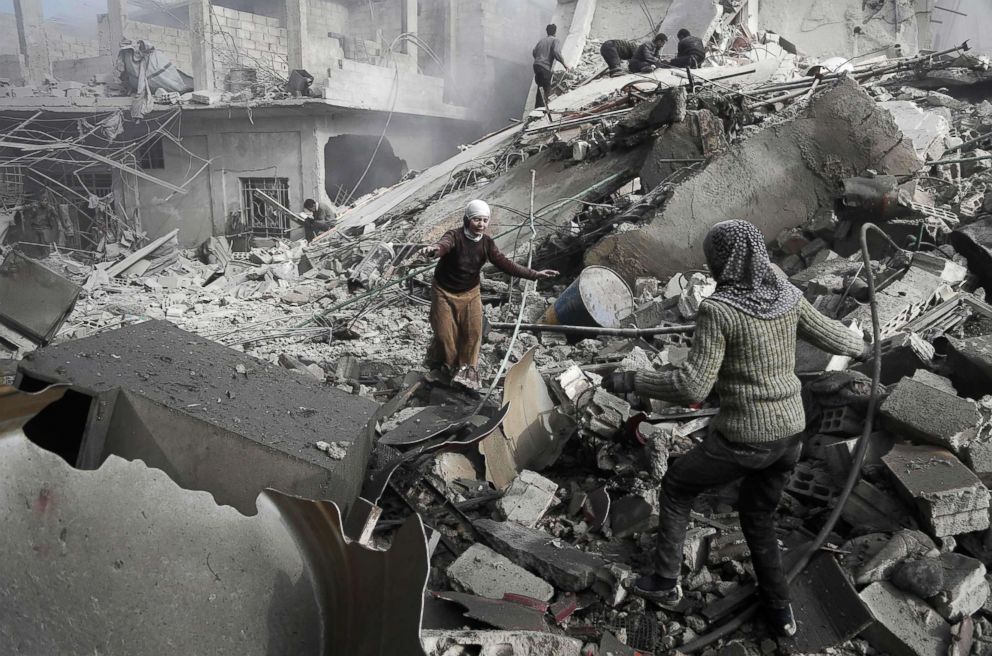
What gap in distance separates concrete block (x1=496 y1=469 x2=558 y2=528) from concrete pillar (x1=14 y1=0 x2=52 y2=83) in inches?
912

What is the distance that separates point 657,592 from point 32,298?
4427 mm

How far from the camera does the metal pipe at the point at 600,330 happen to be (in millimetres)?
5629

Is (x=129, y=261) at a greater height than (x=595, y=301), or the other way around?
(x=595, y=301)

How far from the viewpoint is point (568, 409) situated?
4.82m

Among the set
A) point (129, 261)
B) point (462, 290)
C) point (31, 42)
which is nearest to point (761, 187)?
point (462, 290)

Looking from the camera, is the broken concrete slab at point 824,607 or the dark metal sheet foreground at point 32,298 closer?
the broken concrete slab at point 824,607

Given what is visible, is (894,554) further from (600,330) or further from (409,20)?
(409,20)

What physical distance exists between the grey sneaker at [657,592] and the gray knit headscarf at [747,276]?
4.43 ft

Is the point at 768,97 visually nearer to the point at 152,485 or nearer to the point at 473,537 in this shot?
the point at 473,537

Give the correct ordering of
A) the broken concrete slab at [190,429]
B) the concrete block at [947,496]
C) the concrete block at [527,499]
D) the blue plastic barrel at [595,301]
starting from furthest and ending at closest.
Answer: the blue plastic barrel at [595,301] → the concrete block at [527,499] → the concrete block at [947,496] → the broken concrete slab at [190,429]

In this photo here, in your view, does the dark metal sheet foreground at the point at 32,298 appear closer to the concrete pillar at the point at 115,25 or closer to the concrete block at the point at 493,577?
the concrete block at the point at 493,577

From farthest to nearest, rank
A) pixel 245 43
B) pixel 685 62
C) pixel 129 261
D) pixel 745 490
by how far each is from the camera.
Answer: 1. pixel 245 43
2. pixel 685 62
3. pixel 129 261
4. pixel 745 490

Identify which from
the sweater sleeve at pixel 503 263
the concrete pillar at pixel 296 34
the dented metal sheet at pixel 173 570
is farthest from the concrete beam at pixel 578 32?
the dented metal sheet at pixel 173 570

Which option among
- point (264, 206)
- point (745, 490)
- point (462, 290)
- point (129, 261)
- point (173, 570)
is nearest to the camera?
point (173, 570)
